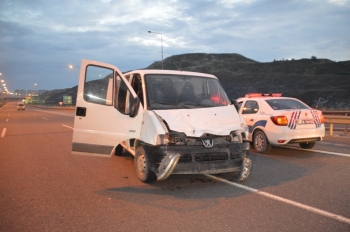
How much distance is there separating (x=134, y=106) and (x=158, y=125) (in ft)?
2.08

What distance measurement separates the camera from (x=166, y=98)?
6.38 meters

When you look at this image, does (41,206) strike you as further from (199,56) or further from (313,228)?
(199,56)

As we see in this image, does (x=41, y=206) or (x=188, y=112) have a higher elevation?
(x=188, y=112)

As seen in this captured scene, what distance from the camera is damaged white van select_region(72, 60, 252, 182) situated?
5.51 metres

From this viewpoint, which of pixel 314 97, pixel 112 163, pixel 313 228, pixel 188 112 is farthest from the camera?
pixel 314 97

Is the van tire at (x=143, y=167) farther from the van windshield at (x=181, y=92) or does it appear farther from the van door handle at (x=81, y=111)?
the van door handle at (x=81, y=111)

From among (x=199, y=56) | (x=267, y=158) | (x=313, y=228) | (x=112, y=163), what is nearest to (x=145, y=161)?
(x=112, y=163)

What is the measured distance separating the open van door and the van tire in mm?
345

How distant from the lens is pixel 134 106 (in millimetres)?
5879

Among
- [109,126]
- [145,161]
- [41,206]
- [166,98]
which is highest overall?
[166,98]

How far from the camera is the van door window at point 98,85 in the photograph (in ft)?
20.2

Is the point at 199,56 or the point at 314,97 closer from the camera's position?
the point at 314,97

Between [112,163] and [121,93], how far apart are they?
249cm

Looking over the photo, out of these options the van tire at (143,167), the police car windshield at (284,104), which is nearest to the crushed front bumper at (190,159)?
the van tire at (143,167)
